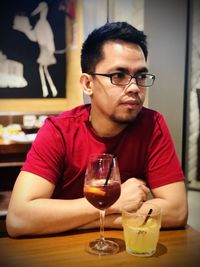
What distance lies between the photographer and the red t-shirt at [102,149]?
5.11 feet

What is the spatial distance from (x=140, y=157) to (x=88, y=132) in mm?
264

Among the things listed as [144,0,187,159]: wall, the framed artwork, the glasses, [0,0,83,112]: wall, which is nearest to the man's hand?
the glasses

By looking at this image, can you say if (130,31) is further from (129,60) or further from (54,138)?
(54,138)

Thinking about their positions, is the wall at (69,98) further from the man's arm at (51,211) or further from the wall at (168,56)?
the man's arm at (51,211)

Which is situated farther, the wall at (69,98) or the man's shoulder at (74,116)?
the wall at (69,98)

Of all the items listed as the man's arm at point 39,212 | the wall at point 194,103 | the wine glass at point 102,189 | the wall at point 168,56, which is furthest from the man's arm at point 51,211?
the wall at point 194,103

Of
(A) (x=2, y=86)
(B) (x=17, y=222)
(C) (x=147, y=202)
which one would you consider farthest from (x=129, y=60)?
(A) (x=2, y=86)

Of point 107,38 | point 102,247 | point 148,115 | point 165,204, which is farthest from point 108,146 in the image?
point 102,247

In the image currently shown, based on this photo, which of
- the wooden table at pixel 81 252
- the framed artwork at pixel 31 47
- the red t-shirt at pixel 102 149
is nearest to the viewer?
the wooden table at pixel 81 252

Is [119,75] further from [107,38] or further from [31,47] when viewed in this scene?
[31,47]

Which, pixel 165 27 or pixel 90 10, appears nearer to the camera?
pixel 165 27

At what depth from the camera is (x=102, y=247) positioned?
112 cm

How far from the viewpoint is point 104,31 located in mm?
1646

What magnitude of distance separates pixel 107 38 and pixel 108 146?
485 millimetres
